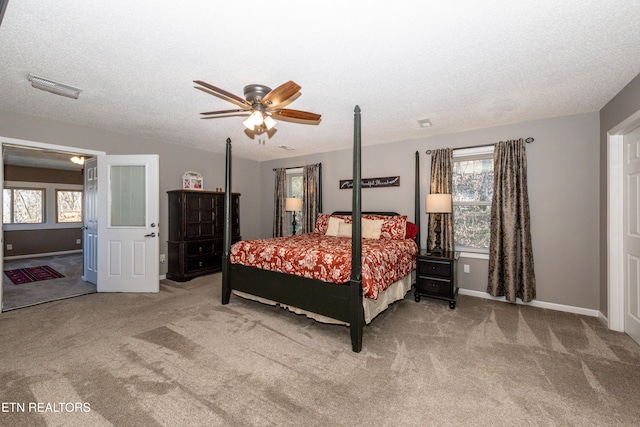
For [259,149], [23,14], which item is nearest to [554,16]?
[23,14]

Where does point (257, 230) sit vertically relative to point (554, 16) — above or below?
below

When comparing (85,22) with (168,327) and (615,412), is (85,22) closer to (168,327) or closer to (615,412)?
(168,327)

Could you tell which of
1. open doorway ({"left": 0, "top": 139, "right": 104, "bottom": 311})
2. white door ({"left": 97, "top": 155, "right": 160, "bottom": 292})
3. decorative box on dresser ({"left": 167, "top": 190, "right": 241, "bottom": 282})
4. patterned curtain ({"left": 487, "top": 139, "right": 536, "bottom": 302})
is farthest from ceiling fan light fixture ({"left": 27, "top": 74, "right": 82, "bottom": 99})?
patterned curtain ({"left": 487, "top": 139, "right": 536, "bottom": 302})

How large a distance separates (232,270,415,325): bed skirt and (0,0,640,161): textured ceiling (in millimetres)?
2165

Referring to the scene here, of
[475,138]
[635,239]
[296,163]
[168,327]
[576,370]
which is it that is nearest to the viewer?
[576,370]

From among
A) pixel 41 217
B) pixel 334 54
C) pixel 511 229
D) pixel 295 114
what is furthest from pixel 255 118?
pixel 41 217

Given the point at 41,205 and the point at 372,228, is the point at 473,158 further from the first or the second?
the point at 41,205

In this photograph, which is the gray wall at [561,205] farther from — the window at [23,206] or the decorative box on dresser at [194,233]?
the window at [23,206]

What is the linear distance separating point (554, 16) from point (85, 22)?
3.00m

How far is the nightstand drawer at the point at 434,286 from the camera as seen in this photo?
3549 millimetres

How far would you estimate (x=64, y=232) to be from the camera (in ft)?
25.5

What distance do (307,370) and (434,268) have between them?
7.43 feet

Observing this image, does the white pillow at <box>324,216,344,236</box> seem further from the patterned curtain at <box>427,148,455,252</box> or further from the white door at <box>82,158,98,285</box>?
the white door at <box>82,158,98,285</box>

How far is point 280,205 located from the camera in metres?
6.16
